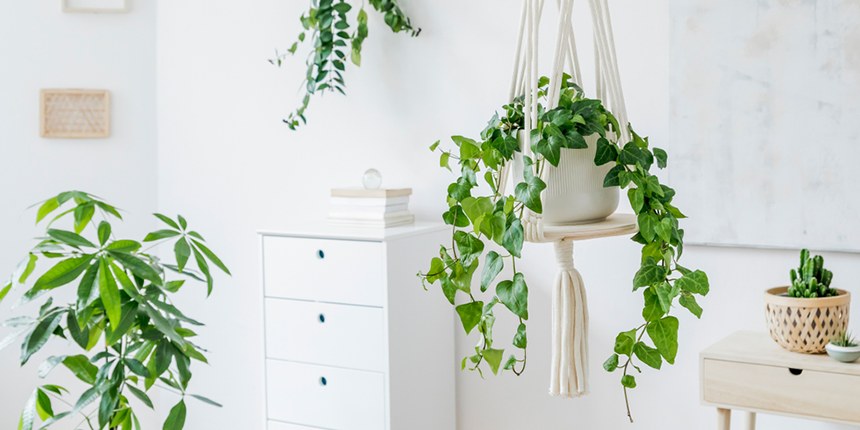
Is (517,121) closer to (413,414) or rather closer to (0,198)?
(413,414)

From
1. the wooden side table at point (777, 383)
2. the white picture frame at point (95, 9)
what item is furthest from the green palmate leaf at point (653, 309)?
the white picture frame at point (95, 9)

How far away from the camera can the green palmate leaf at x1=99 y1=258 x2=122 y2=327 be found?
1.11 metres

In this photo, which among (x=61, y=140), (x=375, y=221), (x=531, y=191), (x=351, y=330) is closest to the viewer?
(x=531, y=191)

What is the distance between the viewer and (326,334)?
1.95 metres

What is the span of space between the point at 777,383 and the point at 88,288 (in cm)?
142

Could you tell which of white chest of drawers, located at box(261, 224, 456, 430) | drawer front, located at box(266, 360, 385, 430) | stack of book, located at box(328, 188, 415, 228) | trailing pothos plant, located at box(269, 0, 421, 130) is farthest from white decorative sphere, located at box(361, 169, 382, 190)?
drawer front, located at box(266, 360, 385, 430)

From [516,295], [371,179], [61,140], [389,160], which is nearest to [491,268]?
[516,295]

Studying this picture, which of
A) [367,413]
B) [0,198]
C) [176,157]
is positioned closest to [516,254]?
[367,413]

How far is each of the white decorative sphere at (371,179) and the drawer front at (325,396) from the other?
0.57 metres

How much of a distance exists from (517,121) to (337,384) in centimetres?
119

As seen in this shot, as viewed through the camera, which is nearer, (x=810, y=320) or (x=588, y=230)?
(x=588, y=230)

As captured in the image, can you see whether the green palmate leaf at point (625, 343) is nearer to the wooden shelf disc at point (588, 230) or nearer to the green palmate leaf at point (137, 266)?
the wooden shelf disc at point (588, 230)

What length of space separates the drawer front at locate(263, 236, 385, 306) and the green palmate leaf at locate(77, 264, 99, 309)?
2.74 ft

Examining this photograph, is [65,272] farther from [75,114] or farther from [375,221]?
[75,114]
